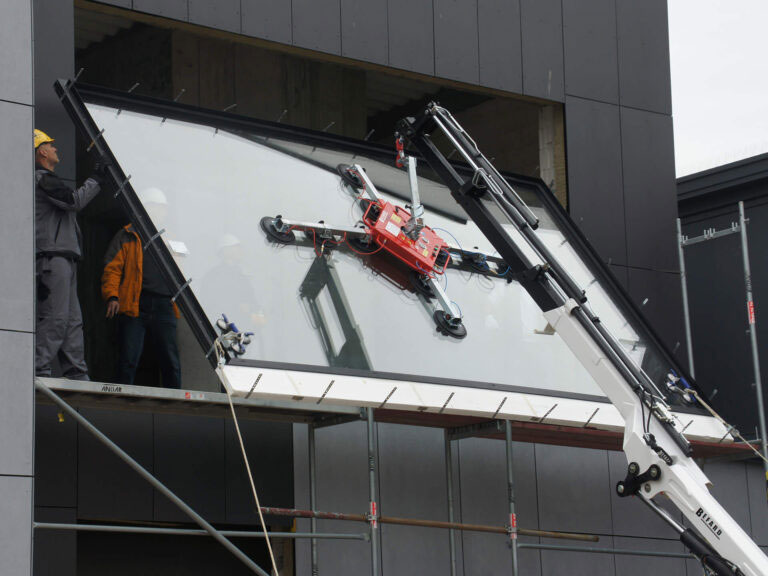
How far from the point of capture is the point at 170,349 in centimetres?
1362

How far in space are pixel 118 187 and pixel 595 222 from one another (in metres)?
7.00

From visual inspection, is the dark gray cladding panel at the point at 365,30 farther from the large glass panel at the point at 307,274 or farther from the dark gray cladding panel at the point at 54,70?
the dark gray cladding panel at the point at 54,70

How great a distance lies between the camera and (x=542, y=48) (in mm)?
16500

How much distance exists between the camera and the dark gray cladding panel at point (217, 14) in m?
13.6

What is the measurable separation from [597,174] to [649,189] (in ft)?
2.81

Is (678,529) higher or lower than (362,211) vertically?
lower

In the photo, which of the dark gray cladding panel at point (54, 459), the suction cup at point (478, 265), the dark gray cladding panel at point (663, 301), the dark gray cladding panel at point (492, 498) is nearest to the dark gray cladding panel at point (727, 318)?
the dark gray cladding panel at point (663, 301)

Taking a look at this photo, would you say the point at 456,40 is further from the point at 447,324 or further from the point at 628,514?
the point at 628,514

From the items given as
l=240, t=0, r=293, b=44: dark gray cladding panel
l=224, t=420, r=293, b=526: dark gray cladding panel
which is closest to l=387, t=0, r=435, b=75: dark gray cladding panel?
l=240, t=0, r=293, b=44: dark gray cladding panel

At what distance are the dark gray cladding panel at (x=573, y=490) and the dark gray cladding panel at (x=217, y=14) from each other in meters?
5.61
